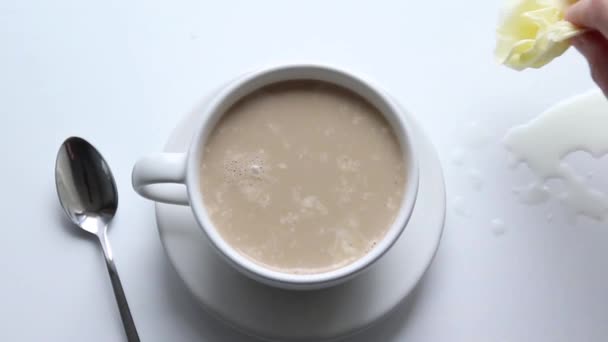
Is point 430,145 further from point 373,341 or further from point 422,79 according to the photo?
point 373,341

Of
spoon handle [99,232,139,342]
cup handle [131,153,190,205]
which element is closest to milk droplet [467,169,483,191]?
cup handle [131,153,190,205]

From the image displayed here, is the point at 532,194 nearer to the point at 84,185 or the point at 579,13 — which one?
the point at 579,13

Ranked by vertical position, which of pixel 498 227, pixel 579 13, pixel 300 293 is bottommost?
pixel 498 227

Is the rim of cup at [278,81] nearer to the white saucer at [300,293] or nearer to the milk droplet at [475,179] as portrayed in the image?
the white saucer at [300,293]

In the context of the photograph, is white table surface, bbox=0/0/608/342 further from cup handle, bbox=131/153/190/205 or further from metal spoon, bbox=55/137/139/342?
cup handle, bbox=131/153/190/205

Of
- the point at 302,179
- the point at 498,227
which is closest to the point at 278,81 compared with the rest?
the point at 302,179
